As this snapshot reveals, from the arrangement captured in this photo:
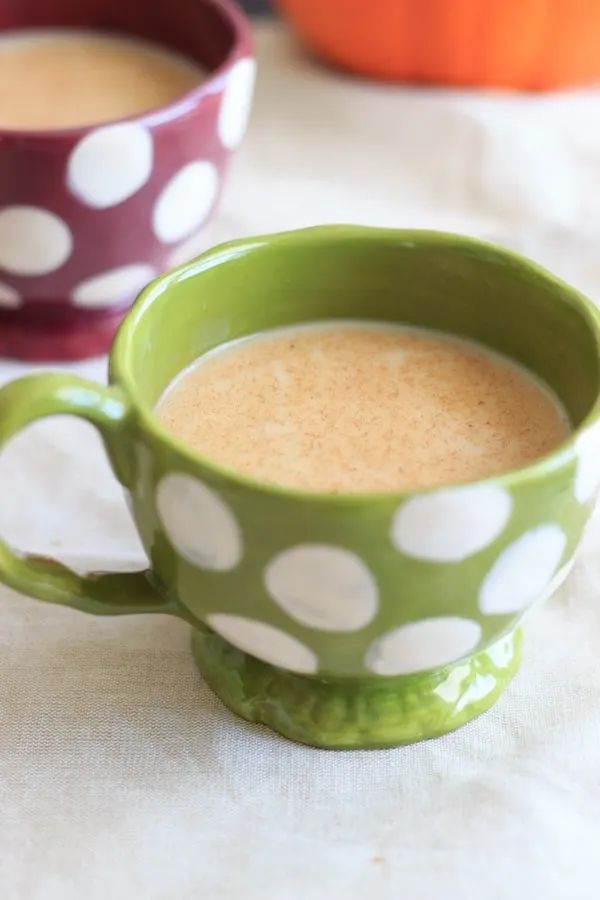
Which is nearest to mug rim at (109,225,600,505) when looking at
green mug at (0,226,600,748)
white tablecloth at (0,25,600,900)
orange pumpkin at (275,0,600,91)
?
green mug at (0,226,600,748)

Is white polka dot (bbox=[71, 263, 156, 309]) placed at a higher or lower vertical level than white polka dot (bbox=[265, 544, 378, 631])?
lower

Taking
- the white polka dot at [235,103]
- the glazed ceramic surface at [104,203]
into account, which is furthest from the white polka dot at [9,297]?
the white polka dot at [235,103]

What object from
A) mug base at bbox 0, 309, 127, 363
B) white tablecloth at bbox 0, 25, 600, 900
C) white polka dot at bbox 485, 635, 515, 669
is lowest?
mug base at bbox 0, 309, 127, 363

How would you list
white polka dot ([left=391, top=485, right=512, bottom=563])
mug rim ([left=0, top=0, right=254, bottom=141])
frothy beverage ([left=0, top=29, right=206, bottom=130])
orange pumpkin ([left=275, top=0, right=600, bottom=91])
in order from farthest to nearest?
1. orange pumpkin ([left=275, top=0, right=600, bottom=91])
2. frothy beverage ([left=0, top=29, right=206, bottom=130])
3. mug rim ([left=0, top=0, right=254, bottom=141])
4. white polka dot ([left=391, top=485, right=512, bottom=563])

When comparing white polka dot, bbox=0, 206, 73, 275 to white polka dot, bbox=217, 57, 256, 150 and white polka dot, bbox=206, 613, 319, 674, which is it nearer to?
white polka dot, bbox=217, 57, 256, 150

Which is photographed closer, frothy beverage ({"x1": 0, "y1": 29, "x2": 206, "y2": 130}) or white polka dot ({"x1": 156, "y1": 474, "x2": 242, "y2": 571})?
white polka dot ({"x1": 156, "y1": 474, "x2": 242, "y2": 571})

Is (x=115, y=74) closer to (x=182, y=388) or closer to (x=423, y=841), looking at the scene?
(x=182, y=388)

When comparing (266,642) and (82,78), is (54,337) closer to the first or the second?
(82,78)

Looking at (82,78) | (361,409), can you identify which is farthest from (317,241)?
(82,78)
